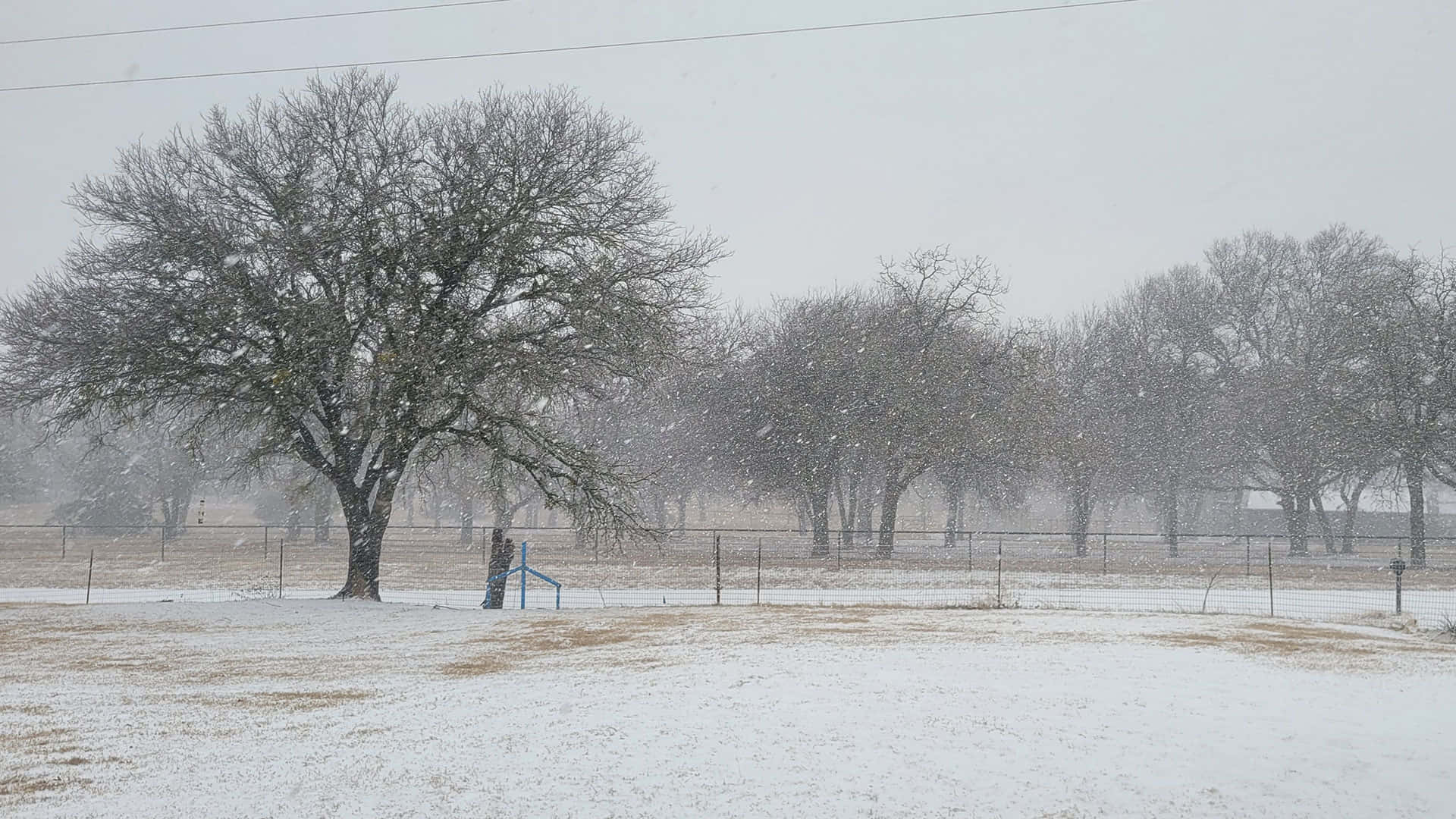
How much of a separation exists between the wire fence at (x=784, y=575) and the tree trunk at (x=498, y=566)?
1937 millimetres

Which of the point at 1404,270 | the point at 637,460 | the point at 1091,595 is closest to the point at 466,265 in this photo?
the point at 1091,595

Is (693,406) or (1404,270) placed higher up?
(1404,270)

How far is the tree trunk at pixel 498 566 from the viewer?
19.2m

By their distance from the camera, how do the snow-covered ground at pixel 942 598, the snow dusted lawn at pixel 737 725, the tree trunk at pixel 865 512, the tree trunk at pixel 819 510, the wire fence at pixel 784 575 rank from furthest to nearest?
the tree trunk at pixel 865 512 < the tree trunk at pixel 819 510 < the wire fence at pixel 784 575 < the snow-covered ground at pixel 942 598 < the snow dusted lawn at pixel 737 725

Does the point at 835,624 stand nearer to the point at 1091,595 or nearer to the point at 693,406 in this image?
the point at 1091,595

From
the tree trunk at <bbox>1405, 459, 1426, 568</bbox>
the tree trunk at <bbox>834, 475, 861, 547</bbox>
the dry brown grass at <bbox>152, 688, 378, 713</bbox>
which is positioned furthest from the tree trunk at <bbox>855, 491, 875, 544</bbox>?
the dry brown grass at <bbox>152, 688, 378, 713</bbox>

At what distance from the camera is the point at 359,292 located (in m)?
18.3

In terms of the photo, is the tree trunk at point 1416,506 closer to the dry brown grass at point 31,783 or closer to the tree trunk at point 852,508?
the tree trunk at point 852,508

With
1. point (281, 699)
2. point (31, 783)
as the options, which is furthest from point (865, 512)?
point (31, 783)

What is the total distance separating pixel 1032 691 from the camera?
9.98 m

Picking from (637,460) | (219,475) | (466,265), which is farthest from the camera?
(219,475)

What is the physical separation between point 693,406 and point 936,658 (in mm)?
28304

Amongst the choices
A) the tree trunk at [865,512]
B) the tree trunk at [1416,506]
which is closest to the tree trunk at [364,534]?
the tree trunk at [865,512]

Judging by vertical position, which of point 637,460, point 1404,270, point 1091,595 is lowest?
point 1091,595
